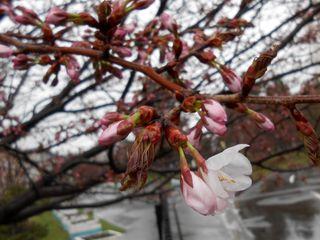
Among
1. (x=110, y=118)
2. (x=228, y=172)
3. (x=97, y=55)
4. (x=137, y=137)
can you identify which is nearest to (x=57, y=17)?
(x=97, y=55)

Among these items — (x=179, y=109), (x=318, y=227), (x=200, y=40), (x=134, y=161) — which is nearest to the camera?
(x=134, y=161)

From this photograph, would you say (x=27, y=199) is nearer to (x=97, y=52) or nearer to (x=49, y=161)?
(x=49, y=161)

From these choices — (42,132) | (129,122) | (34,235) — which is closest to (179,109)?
(129,122)

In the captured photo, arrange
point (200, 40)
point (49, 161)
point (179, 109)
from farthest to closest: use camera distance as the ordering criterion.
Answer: point (49, 161) < point (200, 40) < point (179, 109)

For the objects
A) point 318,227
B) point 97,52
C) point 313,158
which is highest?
point 97,52

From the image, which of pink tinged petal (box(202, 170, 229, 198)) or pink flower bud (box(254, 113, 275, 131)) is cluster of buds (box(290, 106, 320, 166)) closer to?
pink flower bud (box(254, 113, 275, 131))

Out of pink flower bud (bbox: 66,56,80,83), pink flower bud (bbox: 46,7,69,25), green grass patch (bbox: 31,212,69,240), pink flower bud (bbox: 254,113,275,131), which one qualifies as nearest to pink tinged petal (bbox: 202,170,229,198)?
pink flower bud (bbox: 254,113,275,131)

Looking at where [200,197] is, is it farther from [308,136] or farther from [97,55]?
[97,55]
